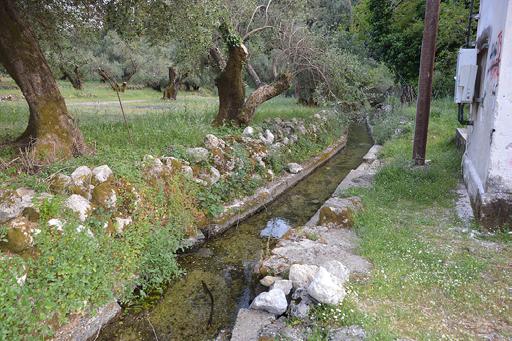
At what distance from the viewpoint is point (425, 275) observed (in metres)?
4.17

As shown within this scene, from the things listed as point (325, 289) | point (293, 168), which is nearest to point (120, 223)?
point (325, 289)

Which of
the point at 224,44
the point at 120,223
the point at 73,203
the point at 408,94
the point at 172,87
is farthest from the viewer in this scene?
the point at 172,87

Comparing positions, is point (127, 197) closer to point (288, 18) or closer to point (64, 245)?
point (64, 245)

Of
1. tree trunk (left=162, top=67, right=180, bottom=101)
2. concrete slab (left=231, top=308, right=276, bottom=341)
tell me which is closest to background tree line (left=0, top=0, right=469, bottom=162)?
concrete slab (left=231, top=308, right=276, bottom=341)

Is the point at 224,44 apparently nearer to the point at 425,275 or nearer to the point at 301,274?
the point at 301,274

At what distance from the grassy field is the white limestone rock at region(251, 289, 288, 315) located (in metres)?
0.37

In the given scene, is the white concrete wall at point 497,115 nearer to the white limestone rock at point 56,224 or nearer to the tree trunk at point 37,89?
the white limestone rock at point 56,224

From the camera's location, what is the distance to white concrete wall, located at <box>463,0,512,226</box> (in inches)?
198

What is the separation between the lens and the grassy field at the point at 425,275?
11.1ft

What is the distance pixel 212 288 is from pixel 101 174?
212 centimetres

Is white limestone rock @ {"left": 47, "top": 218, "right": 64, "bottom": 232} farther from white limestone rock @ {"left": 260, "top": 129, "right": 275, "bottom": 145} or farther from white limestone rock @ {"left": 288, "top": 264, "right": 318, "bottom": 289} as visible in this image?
white limestone rock @ {"left": 260, "top": 129, "right": 275, "bottom": 145}

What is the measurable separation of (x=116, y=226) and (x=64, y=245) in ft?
2.94

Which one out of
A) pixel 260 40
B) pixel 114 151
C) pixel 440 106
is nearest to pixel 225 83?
pixel 260 40

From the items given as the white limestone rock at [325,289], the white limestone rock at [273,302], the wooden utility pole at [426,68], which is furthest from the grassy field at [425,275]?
the wooden utility pole at [426,68]
